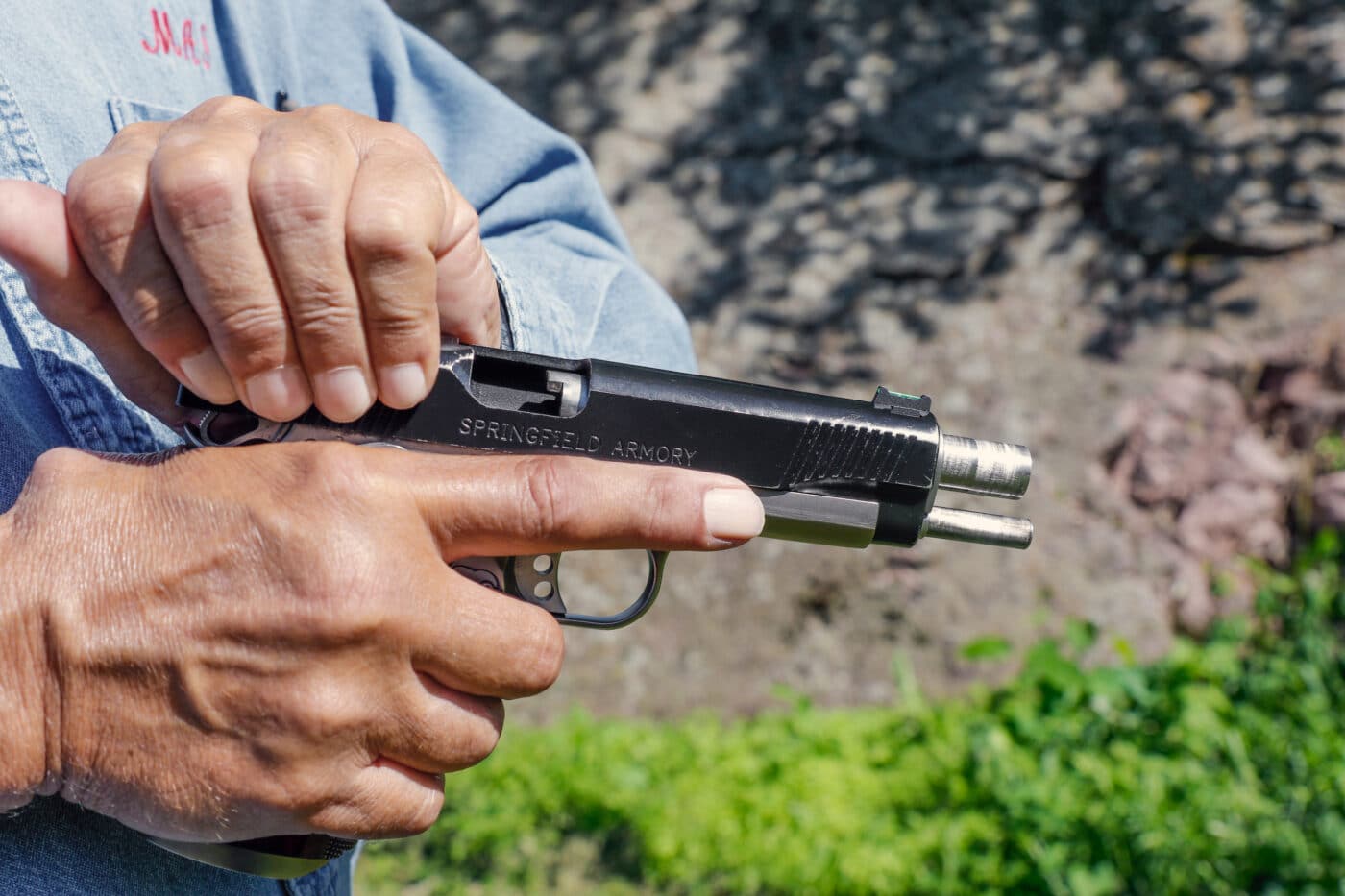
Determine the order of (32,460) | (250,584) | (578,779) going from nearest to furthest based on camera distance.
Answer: (250,584) < (32,460) < (578,779)

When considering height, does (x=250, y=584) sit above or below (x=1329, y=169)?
above

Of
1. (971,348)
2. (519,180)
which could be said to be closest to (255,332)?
(519,180)

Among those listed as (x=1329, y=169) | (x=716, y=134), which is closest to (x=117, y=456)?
(x=716, y=134)

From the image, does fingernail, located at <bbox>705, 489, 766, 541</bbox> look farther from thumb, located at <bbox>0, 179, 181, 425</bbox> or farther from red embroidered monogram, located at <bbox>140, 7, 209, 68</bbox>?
red embroidered monogram, located at <bbox>140, 7, 209, 68</bbox>

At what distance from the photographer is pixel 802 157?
192 inches

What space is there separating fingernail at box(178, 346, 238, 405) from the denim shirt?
0.21 meters

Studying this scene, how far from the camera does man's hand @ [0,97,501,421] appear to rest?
44.1 inches

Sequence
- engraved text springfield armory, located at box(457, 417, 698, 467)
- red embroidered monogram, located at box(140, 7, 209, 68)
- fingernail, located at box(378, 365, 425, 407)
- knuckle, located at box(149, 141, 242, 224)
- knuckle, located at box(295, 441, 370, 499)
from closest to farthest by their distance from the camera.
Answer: knuckle, located at box(149, 141, 242, 224) → knuckle, located at box(295, 441, 370, 499) → fingernail, located at box(378, 365, 425, 407) → engraved text springfield armory, located at box(457, 417, 698, 467) → red embroidered monogram, located at box(140, 7, 209, 68)

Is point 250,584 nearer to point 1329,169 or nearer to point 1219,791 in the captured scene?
point 1219,791

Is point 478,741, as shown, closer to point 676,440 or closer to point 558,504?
point 558,504

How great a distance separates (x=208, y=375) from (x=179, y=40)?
0.72 m

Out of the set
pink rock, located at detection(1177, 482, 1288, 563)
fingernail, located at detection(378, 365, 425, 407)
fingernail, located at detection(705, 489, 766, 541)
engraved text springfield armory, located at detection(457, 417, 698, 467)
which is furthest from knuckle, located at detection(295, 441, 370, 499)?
pink rock, located at detection(1177, 482, 1288, 563)

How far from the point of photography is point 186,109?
159 centimetres

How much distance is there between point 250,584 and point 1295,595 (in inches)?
173
